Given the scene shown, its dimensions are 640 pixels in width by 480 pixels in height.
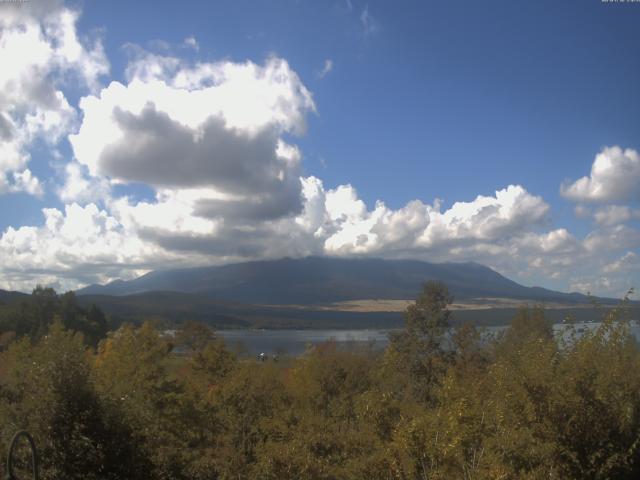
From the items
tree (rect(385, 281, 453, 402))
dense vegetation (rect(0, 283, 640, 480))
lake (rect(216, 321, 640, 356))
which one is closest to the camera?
dense vegetation (rect(0, 283, 640, 480))

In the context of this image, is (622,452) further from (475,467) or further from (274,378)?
(274,378)

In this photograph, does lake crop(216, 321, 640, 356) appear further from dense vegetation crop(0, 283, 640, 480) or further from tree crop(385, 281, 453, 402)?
tree crop(385, 281, 453, 402)

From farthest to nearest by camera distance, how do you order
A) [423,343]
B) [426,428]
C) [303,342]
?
[303,342] → [423,343] → [426,428]

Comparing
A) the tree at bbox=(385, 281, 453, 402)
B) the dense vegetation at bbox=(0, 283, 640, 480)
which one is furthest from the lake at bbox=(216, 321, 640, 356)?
the tree at bbox=(385, 281, 453, 402)

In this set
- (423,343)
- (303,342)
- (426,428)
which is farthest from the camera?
(303,342)

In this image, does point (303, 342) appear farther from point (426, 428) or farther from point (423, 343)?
point (426, 428)

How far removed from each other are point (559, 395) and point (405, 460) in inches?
150

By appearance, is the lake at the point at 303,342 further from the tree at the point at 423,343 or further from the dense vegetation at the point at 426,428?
the tree at the point at 423,343

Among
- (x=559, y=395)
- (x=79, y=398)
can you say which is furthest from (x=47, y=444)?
(x=559, y=395)

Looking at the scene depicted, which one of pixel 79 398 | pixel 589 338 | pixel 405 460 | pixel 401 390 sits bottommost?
pixel 401 390

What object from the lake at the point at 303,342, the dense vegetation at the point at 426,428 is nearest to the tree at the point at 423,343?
the lake at the point at 303,342

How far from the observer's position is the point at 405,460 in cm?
1344

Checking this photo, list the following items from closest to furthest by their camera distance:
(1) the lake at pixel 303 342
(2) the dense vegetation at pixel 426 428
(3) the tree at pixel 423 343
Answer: (2) the dense vegetation at pixel 426 428 < (1) the lake at pixel 303 342 < (3) the tree at pixel 423 343

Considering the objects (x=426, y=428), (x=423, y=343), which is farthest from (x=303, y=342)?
(x=426, y=428)
